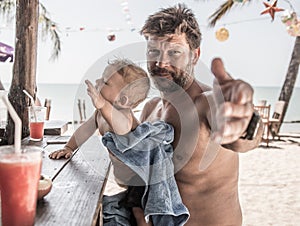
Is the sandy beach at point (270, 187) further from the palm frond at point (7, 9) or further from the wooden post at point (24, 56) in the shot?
the palm frond at point (7, 9)

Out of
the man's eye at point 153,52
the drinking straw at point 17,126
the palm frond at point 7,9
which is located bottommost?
the drinking straw at point 17,126

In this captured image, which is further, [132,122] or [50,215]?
[132,122]

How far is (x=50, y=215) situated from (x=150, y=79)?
630 millimetres

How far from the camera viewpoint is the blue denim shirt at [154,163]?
4.30 ft

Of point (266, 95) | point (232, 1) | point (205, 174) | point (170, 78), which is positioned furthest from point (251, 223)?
point (266, 95)

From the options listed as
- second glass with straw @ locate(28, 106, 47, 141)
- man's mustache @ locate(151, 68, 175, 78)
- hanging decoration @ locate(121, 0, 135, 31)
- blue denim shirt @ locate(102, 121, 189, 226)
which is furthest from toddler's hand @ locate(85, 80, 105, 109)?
hanging decoration @ locate(121, 0, 135, 31)

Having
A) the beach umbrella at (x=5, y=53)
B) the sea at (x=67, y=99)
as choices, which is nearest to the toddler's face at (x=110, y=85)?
the beach umbrella at (x=5, y=53)

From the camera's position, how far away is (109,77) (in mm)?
1324

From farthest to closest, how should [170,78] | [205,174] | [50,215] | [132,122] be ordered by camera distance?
[205,174] < [170,78] < [132,122] < [50,215]

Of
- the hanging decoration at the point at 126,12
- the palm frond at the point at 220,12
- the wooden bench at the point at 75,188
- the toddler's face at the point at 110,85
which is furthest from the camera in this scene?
the hanging decoration at the point at 126,12

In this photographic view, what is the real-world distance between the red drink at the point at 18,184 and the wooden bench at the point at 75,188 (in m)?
0.07

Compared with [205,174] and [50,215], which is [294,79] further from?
[50,215]

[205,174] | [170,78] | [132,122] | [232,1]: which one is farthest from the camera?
[232,1]

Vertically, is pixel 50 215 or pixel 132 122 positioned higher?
pixel 132 122
